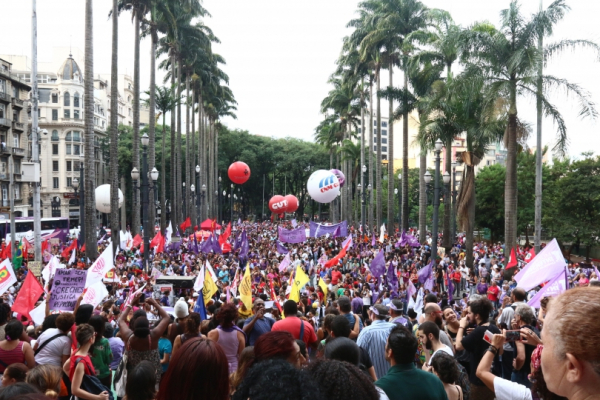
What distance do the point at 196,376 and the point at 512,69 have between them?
21.4 meters

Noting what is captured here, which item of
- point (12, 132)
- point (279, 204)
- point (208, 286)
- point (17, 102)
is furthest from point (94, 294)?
point (17, 102)

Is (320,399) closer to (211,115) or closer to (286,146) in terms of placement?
(211,115)

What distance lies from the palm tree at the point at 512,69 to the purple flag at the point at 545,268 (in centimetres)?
1268

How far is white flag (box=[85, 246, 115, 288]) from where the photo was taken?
34.8 ft

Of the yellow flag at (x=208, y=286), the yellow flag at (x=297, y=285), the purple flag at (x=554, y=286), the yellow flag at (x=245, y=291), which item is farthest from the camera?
the yellow flag at (x=208, y=286)

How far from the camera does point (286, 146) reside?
85.4m

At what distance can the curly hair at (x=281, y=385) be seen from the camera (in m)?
2.23

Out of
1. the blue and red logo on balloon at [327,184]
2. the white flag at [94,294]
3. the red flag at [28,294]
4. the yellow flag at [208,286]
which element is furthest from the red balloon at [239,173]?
the red flag at [28,294]

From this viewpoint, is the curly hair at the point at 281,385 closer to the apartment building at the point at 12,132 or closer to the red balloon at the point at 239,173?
the red balloon at the point at 239,173

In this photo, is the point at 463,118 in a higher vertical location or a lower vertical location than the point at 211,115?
lower

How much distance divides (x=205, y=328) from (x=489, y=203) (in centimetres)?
4843

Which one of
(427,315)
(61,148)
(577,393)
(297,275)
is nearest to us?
(577,393)

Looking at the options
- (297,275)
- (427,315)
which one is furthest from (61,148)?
(427,315)

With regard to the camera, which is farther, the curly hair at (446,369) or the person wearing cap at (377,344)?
the person wearing cap at (377,344)
